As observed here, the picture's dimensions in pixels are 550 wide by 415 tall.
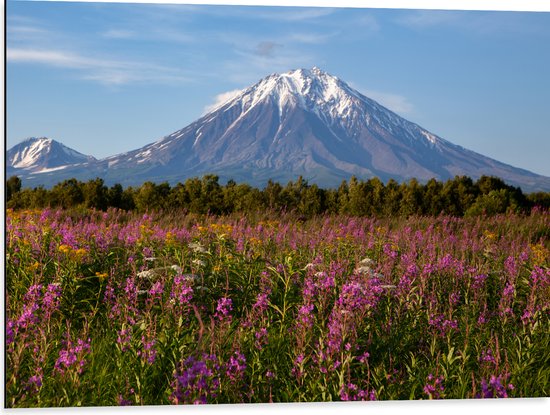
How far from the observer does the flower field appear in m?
3.54

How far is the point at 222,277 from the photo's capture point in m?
5.12

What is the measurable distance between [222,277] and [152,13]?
232 cm

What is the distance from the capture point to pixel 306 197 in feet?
48.5

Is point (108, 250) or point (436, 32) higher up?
point (436, 32)

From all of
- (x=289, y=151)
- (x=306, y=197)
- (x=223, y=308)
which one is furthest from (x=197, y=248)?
(x=289, y=151)

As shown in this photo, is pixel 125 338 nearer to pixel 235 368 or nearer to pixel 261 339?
pixel 235 368

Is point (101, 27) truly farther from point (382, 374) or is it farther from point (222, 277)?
point (382, 374)

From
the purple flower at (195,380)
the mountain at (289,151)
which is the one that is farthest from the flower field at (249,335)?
the mountain at (289,151)

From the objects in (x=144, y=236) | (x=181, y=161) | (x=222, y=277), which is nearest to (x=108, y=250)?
(x=144, y=236)

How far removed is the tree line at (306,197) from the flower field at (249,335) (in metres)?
8.17

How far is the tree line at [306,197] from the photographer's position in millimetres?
13816

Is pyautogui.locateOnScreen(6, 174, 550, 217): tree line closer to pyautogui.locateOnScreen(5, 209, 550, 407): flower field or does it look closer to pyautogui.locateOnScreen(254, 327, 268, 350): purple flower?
pyautogui.locateOnScreen(5, 209, 550, 407): flower field

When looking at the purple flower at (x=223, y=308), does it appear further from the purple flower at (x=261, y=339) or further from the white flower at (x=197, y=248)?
the white flower at (x=197, y=248)

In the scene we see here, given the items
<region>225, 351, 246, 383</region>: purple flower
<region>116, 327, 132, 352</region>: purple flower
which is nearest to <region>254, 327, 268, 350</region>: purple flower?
<region>225, 351, 246, 383</region>: purple flower
